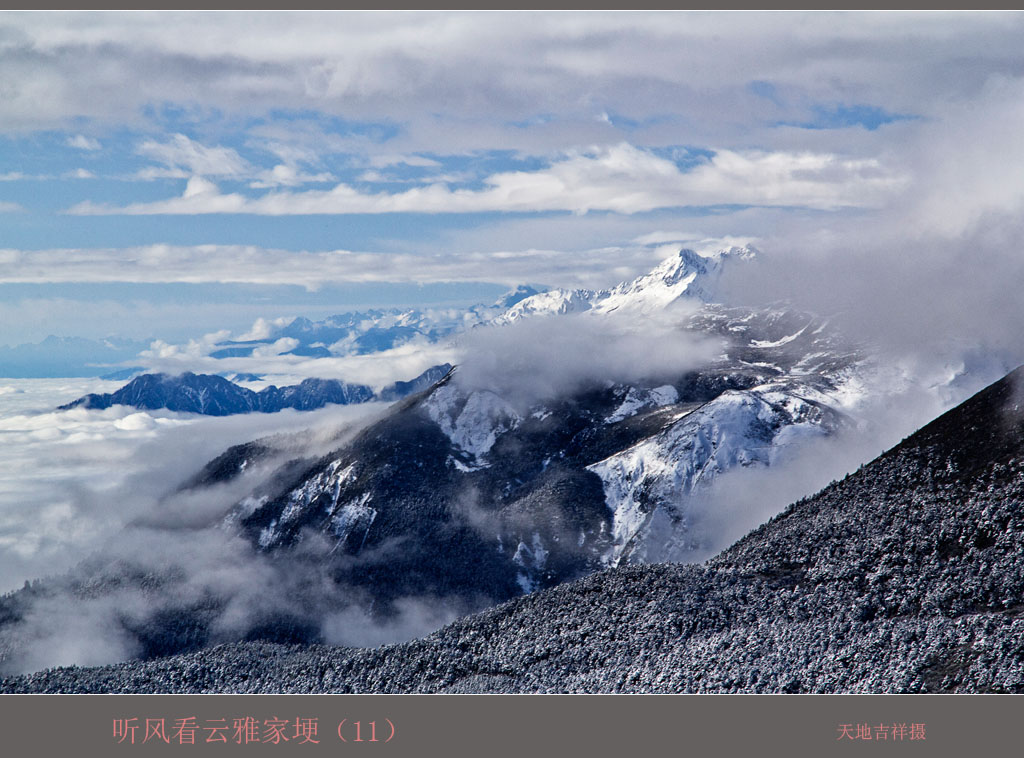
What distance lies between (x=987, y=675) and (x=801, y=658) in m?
32.8

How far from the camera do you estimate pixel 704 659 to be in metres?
199

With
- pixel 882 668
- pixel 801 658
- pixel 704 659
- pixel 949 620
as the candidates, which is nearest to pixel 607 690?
pixel 704 659

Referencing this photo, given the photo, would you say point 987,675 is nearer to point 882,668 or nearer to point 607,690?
point 882,668

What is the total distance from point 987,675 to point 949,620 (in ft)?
74.8
